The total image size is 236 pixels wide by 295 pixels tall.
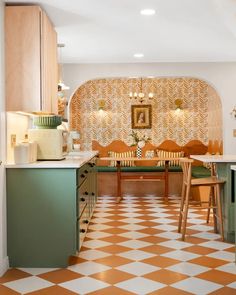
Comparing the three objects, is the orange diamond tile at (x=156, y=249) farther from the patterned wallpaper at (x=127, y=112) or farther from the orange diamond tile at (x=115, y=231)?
the patterned wallpaper at (x=127, y=112)

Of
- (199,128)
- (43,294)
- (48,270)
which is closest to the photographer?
(43,294)

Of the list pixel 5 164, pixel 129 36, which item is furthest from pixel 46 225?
pixel 129 36

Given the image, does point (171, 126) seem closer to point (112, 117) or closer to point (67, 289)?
point (112, 117)

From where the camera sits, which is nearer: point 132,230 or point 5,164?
point 5,164

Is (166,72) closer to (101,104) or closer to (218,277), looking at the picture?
(101,104)

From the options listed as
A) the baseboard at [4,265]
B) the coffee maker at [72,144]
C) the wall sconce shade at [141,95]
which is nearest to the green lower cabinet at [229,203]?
the baseboard at [4,265]

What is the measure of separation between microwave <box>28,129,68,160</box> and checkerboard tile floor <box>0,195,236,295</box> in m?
0.99

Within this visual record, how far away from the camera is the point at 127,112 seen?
34.6 feet

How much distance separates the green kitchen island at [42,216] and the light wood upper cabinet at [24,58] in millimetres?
680

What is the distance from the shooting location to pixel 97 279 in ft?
11.6

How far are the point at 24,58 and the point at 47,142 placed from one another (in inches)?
35.3

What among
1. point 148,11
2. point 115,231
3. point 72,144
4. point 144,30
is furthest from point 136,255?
point 72,144

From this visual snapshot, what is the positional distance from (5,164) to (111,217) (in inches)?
106

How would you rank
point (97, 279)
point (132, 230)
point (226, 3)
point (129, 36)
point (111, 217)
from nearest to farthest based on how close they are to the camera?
point (97, 279) → point (226, 3) → point (132, 230) → point (129, 36) → point (111, 217)
